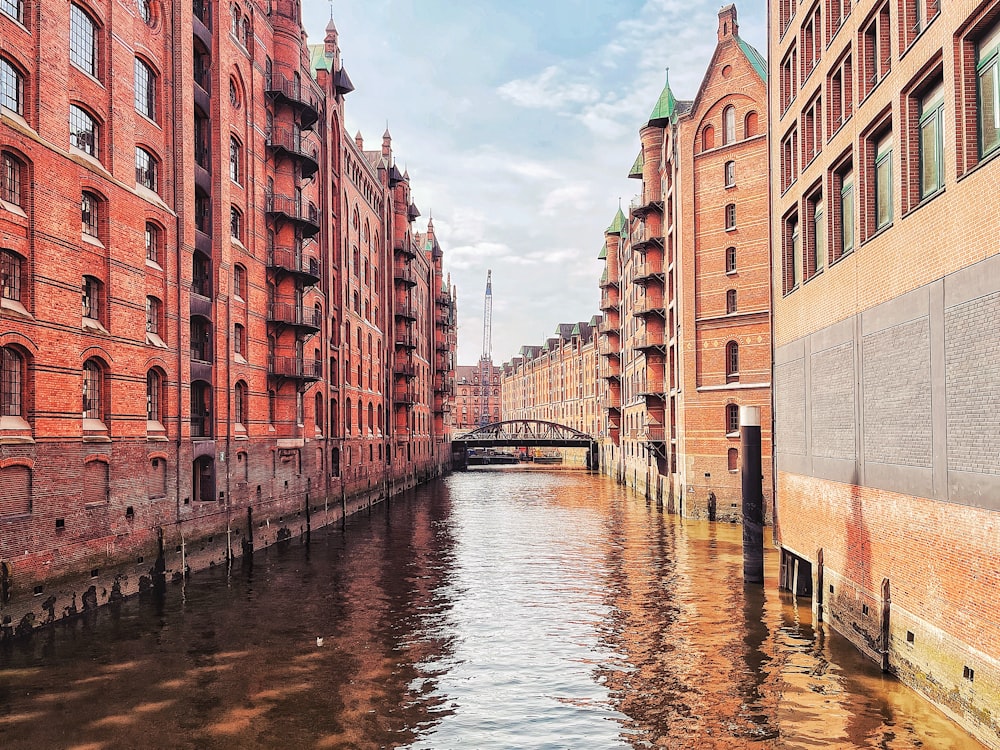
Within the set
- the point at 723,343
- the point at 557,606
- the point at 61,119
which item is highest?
the point at 61,119

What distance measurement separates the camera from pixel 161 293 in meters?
24.5

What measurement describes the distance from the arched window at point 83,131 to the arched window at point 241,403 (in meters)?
10.7

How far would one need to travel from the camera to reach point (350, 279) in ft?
157

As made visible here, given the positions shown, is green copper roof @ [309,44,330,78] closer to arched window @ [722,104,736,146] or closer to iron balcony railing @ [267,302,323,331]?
iron balcony railing @ [267,302,323,331]

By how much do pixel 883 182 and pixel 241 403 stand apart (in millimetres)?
22651

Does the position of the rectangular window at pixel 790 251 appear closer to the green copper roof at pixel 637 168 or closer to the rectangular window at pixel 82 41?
the rectangular window at pixel 82 41

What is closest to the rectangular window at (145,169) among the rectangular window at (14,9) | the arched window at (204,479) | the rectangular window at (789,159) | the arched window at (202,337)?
the arched window at (202,337)

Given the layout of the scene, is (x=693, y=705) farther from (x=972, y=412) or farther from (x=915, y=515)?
(x=972, y=412)

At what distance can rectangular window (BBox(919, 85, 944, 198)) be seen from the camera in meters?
12.5

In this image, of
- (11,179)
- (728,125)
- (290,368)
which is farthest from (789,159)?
(290,368)

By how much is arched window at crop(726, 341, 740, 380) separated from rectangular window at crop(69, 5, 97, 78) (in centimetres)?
2733

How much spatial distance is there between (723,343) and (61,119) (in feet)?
91.7

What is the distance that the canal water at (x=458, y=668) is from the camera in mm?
12492

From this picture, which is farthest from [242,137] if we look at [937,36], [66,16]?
[937,36]
